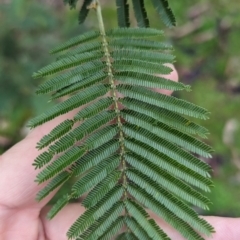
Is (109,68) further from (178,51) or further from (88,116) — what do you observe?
(178,51)

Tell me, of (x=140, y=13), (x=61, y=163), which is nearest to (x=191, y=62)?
(x=140, y=13)

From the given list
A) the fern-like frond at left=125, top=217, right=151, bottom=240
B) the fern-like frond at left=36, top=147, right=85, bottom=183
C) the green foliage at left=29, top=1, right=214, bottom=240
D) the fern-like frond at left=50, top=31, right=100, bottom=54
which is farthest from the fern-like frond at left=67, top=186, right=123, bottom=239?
the fern-like frond at left=50, top=31, right=100, bottom=54

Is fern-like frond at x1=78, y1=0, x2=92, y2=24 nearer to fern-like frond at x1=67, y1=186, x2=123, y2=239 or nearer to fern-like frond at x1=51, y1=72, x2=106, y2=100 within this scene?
fern-like frond at x1=51, y1=72, x2=106, y2=100

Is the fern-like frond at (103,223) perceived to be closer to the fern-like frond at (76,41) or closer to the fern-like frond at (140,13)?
the fern-like frond at (76,41)

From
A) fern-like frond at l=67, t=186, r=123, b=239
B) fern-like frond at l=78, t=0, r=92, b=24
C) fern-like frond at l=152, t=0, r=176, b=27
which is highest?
fern-like frond at l=78, t=0, r=92, b=24

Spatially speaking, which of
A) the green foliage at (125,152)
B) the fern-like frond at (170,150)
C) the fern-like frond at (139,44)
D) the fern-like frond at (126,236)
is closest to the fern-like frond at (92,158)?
the green foliage at (125,152)

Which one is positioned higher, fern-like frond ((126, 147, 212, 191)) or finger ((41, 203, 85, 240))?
fern-like frond ((126, 147, 212, 191))
